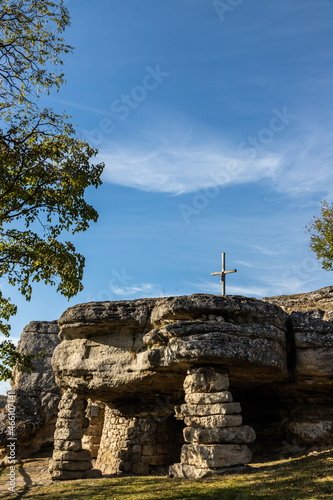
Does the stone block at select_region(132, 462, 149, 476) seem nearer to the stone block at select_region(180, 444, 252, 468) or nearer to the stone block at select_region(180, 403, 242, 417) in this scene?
the stone block at select_region(180, 444, 252, 468)

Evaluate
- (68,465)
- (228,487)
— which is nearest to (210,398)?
(228,487)

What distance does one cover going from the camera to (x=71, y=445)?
52.8ft

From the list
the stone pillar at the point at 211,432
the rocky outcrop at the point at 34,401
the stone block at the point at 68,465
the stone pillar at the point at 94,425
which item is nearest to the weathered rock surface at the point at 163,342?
the stone pillar at the point at 211,432

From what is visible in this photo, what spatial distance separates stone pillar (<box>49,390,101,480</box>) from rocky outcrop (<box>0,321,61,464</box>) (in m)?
7.57

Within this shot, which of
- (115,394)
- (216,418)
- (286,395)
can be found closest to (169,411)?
(115,394)

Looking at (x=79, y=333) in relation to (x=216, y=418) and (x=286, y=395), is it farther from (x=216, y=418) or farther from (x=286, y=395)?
(x=286, y=395)

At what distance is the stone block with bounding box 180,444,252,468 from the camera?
39.5 ft

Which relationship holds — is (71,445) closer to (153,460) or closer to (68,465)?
(68,465)

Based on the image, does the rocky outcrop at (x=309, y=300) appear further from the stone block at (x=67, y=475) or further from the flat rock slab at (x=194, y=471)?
the stone block at (x=67, y=475)

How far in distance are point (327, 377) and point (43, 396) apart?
16.9 metres

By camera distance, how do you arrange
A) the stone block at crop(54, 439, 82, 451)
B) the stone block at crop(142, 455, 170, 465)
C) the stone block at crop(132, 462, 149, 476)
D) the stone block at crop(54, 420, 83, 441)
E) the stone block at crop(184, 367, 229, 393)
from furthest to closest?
the stone block at crop(142, 455, 170, 465) → the stone block at crop(132, 462, 149, 476) → the stone block at crop(54, 420, 83, 441) → the stone block at crop(54, 439, 82, 451) → the stone block at crop(184, 367, 229, 393)

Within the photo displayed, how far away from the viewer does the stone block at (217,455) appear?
12.0 meters

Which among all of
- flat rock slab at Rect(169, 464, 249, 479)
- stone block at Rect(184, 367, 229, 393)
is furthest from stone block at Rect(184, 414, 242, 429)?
flat rock slab at Rect(169, 464, 249, 479)

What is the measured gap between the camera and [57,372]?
17156mm
